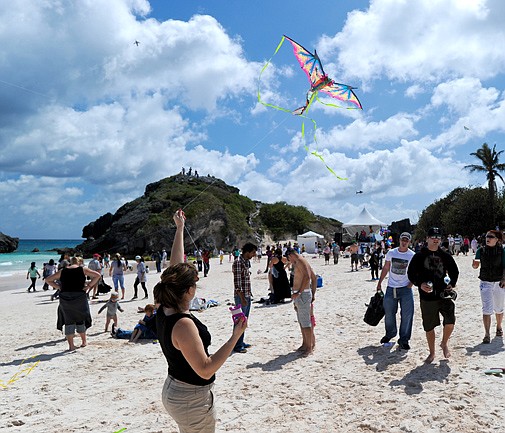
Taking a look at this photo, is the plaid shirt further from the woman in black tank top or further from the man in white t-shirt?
the woman in black tank top

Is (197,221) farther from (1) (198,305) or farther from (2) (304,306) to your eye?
(2) (304,306)

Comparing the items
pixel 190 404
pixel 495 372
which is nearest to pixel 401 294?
pixel 495 372

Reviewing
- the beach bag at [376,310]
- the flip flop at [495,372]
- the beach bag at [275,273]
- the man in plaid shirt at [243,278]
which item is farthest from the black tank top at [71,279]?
the flip flop at [495,372]

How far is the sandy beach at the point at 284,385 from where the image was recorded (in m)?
4.27

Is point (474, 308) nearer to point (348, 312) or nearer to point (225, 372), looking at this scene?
point (348, 312)

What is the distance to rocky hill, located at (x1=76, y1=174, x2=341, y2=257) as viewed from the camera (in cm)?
5919

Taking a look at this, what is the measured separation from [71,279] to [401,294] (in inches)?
203

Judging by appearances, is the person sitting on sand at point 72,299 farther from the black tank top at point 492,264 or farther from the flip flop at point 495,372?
the black tank top at point 492,264

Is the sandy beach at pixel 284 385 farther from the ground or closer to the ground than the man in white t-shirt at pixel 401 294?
closer to the ground

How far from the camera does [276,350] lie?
22.7ft

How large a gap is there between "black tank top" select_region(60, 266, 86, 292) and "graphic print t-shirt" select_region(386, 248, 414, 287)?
4.91 m

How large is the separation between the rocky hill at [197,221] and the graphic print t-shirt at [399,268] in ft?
142

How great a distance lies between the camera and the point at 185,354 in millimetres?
2314


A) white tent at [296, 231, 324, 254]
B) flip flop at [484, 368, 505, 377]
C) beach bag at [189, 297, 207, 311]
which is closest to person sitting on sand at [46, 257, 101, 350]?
beach bag at [189, 297, 207, 311]
